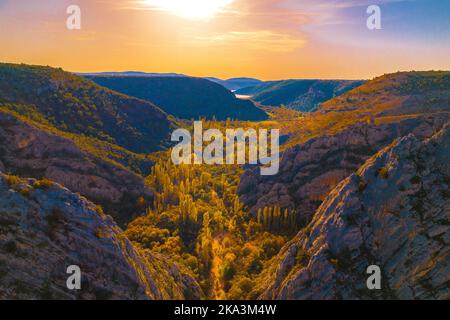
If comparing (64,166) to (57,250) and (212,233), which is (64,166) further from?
(57,250)

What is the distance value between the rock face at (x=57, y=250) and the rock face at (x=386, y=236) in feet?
80.4

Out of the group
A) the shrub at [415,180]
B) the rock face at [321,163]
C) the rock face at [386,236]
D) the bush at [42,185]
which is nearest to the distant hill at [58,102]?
the rock face at [321,163]

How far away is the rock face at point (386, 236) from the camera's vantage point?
143ft

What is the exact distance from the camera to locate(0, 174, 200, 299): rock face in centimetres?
3788

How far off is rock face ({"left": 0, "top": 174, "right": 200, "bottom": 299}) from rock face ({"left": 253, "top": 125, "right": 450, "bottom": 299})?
24.5 meters

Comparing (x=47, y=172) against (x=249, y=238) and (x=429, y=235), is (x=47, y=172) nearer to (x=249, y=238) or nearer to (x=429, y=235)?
(x=249, y=238)

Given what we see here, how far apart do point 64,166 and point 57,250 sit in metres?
83.9

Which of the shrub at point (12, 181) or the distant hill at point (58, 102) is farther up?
the distant hill at point (58, 102)

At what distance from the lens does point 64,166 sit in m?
116

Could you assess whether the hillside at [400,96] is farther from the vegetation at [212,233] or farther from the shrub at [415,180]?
the shrub at [415,180]

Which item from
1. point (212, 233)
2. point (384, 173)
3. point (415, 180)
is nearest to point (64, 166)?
point (212, 233)

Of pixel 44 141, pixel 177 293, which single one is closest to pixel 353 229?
pixel 177 293

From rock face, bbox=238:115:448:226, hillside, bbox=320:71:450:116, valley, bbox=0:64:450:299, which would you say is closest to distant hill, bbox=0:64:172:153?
valley, bbox=0:64:450:299
